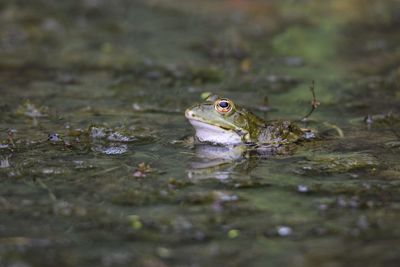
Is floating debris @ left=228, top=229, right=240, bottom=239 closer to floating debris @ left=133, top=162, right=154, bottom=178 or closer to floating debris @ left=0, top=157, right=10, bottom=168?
floating debris @ left=133, top=162, right=154, bottom=178

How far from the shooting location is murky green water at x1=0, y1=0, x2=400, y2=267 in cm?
453

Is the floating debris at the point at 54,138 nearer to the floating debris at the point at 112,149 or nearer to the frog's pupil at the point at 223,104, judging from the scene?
the floating debris at the point at 112,149

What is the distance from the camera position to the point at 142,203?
5.18m

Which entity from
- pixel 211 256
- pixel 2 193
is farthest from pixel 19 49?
pixel 211 256

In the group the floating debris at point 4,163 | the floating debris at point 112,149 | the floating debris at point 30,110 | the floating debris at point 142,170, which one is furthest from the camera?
the floating debris at point 30,110

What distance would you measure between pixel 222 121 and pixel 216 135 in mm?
195

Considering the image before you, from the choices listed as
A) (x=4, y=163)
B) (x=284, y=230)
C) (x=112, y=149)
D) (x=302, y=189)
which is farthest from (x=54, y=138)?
(x=284, y=230)

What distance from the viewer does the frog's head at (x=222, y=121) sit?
6.41m

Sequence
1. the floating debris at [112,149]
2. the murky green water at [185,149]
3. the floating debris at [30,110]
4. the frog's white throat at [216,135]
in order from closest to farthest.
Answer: the murky green water at [185,149] → the floating debris at [112,149] → the frog's white throat at [216,135] → the floating debris at [30,110]

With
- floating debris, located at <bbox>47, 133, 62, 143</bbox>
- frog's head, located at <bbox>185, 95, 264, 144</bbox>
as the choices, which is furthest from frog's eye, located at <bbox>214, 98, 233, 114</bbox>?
floating debris, located at <bbox>47, 133, 62, 143</bbox>

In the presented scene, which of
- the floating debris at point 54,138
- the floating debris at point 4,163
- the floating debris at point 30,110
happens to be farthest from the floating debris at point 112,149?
the floating debris at point 30,110

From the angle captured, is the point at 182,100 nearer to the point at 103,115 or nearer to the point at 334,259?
the point at 103,115

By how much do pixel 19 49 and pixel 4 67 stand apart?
1.09 meters

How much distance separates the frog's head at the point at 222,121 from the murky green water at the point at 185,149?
171 millimetres
